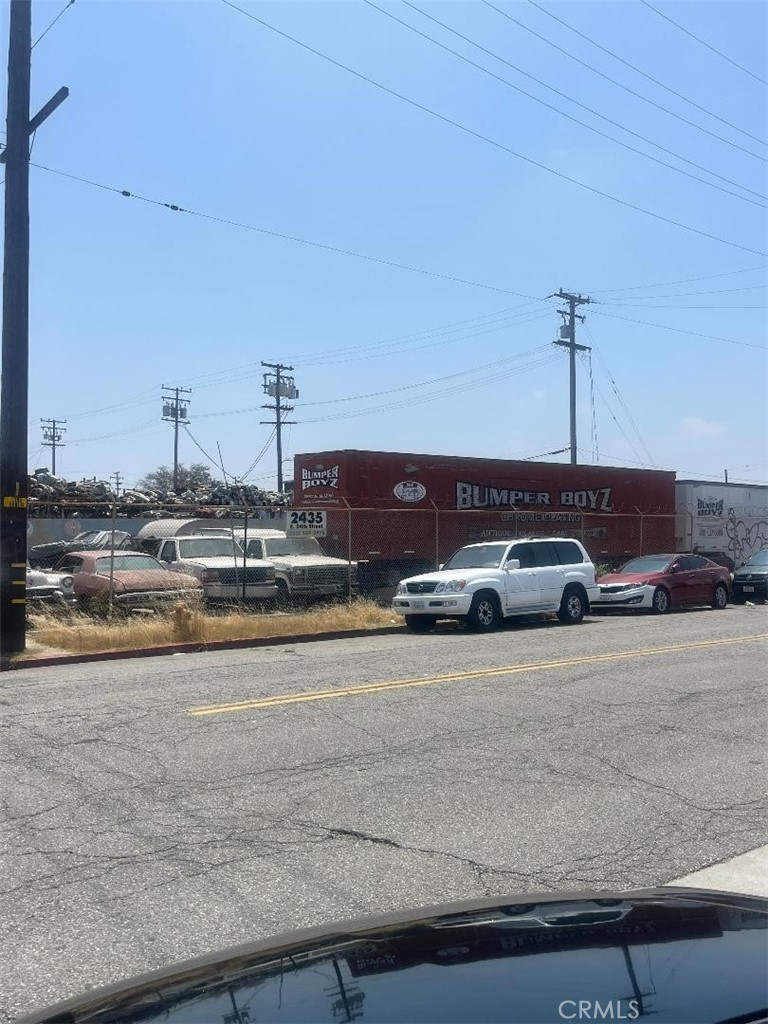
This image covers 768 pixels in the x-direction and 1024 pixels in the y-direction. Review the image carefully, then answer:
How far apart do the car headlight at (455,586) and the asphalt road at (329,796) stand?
546cm

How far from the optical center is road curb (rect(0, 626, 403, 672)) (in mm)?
14820

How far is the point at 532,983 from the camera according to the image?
263 centimetres

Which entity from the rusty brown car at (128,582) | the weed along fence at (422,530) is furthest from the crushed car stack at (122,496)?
the rusty brown car at (128,582)

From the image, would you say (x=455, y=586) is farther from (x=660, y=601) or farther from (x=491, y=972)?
(x=491, y=972)

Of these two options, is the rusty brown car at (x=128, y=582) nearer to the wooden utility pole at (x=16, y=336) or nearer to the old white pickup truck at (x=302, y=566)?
the old white pickup truck at (x=302, y=566)

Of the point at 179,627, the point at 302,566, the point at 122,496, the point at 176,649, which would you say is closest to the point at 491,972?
the point at 176,649

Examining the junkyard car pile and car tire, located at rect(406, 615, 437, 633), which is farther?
car tire, located at rect(406, 615, 437, 633)

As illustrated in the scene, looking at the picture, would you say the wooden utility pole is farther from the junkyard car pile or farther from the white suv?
the white suv

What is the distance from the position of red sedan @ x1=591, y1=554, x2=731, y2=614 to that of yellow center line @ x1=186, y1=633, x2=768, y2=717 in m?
7.11

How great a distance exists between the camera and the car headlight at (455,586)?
18.4 metres

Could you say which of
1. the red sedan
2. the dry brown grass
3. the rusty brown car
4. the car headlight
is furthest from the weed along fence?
the car headlight

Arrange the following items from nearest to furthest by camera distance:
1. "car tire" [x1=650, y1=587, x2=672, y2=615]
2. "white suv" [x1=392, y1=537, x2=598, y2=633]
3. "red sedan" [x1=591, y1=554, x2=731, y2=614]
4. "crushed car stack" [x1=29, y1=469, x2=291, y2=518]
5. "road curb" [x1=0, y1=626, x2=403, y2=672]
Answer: "road curb" [x1=0, y1=626, x2=403, y2=672], "white suv" [x1=392, y1=537, x2=598, y2=633], "red sedan" [x1=591, y1=554, x2=731, y2=614], "car tire" [x1=650, y1=587, x2=672, y2=615], "crushed car stack" [x1=29, y1=469, x2=291, y2=518]

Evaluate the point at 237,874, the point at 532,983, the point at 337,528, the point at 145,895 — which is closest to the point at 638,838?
the point at 237,874

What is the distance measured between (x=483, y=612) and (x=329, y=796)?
12.1 m
